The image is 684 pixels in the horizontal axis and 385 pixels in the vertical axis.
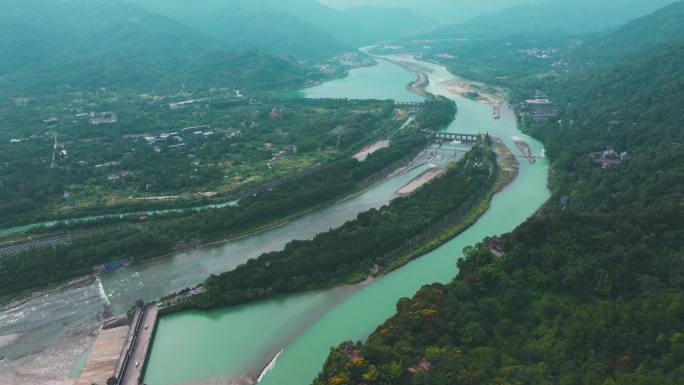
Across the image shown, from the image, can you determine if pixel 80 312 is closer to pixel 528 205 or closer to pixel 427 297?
pixel 427 297

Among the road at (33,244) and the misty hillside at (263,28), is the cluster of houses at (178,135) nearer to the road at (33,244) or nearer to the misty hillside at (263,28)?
the road at (33,244)

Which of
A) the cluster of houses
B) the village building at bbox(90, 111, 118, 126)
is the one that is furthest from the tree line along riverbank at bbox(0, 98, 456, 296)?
the village building at bbox(90, 111, 118, 126)

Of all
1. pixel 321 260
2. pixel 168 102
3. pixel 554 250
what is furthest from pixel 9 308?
pixel 168 102

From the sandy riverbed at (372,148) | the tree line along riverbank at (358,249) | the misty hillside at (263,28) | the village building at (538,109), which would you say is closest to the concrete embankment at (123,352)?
the tree line along riverbank at (358,249)

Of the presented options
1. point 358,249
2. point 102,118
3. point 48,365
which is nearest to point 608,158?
point 358,249

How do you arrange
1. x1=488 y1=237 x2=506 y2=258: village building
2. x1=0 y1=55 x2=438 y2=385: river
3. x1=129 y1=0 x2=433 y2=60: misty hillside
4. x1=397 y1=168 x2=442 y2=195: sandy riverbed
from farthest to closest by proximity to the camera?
x1=129 y1=0 x2=433 y2=60: misty hillside, x1=397 y1=168 x2=442 y2=195: sandy riverbed, x1=488 y1=237 x2=506 y2=258: village building, x1=0 y1=55 x2=438 y2=385: river

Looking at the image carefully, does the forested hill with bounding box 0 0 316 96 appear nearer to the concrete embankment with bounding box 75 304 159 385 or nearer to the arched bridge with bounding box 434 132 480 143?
the arched bridge with bounding box 434 132 480 143

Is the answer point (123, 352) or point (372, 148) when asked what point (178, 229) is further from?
point (372, 148)
